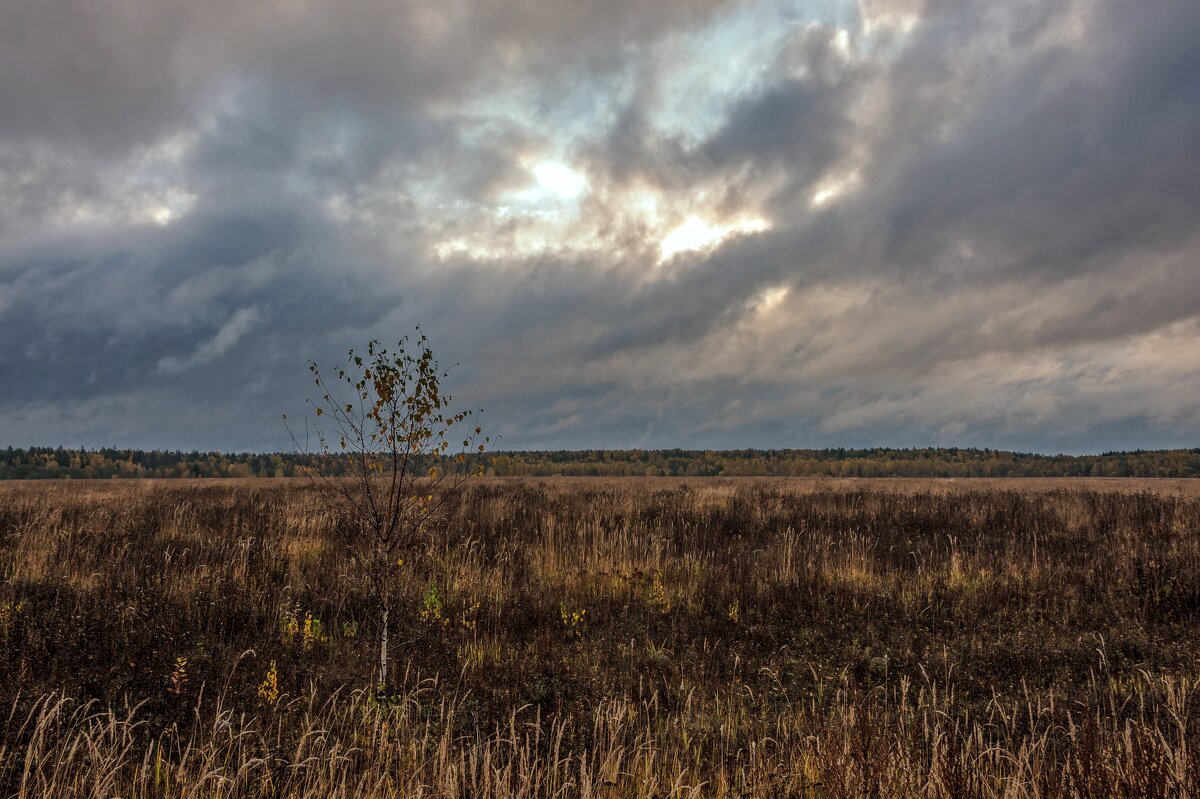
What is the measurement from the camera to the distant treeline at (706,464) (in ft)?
318

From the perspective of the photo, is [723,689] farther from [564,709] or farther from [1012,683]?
[1012,683]

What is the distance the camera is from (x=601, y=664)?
23.9ft

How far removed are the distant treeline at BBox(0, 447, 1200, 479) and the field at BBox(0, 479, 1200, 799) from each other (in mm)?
80747

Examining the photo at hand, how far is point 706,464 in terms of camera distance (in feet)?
384

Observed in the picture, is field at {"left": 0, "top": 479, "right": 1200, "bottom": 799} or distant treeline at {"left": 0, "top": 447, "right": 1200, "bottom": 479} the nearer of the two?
field at {"left": 0, "top": 479, "right": 1200, "bottom": 799}

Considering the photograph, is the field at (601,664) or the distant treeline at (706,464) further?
the distant treeline at (706,464)

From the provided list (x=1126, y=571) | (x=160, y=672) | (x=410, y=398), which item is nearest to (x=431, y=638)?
(x=160, y=672)

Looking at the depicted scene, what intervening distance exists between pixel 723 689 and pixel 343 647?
4.39 metres

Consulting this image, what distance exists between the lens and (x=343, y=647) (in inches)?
303

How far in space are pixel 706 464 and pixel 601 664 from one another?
112 meters

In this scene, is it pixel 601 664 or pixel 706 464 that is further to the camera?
pixel 706 464

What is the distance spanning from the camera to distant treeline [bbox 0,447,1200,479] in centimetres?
9688

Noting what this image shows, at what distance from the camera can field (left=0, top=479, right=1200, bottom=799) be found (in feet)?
13.2

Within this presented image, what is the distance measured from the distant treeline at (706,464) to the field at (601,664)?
8075cm
